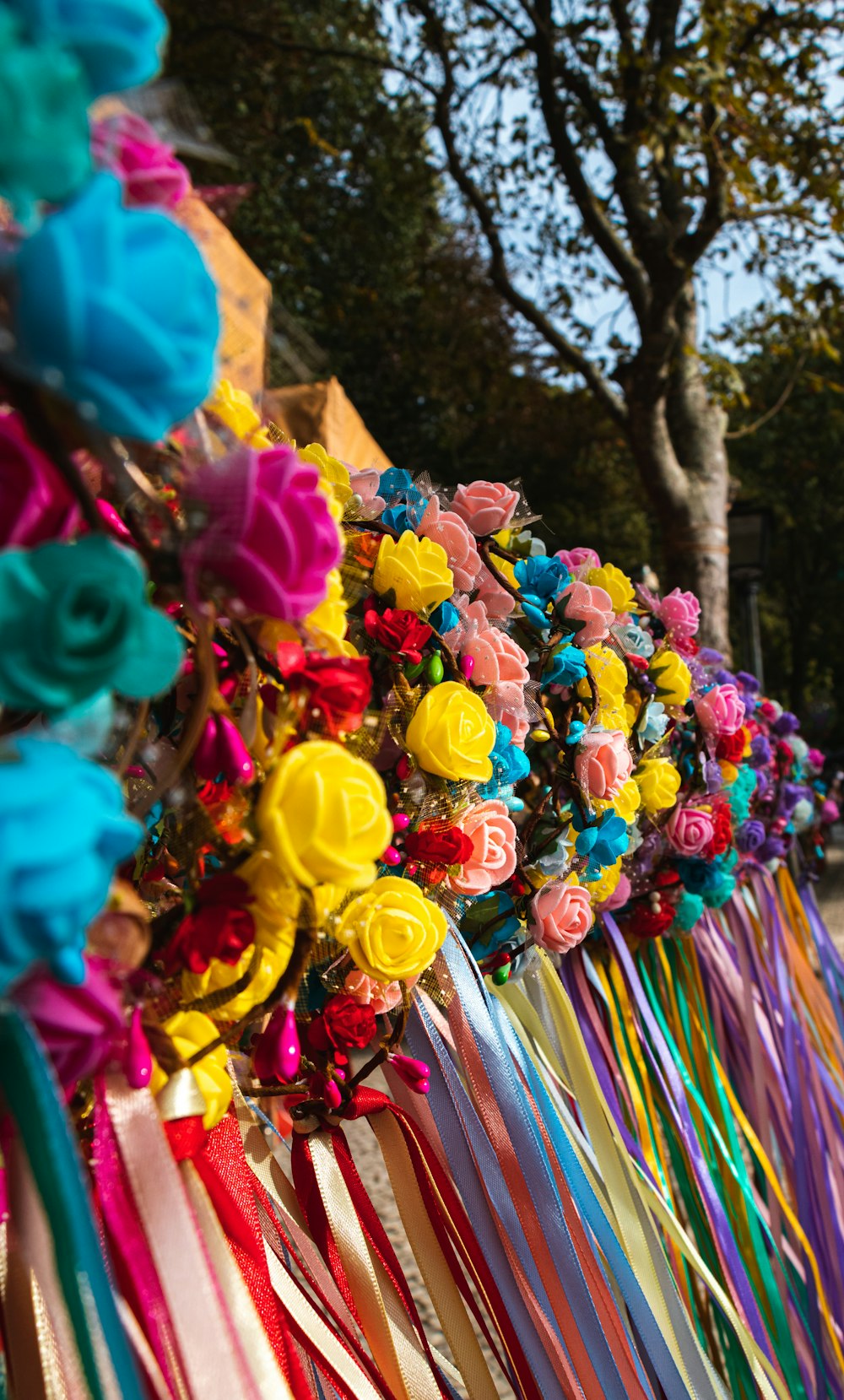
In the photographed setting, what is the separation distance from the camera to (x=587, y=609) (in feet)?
3.70

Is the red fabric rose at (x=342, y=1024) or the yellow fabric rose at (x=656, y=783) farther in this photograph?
the yellow fabric rose at (x=656, y=783)

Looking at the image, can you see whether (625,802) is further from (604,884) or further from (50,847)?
(50,847)

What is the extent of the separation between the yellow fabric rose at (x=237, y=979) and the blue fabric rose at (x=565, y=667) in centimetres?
55

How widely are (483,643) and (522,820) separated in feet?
0.95

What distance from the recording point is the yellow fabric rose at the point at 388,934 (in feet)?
2.36

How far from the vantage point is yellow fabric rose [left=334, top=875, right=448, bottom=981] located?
2.36ft

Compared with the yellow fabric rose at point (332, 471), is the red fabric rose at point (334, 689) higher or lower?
lower

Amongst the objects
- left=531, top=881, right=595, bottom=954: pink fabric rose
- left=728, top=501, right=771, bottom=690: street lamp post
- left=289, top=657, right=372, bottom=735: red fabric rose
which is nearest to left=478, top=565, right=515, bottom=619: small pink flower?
left=531, top=881, right=595, bottom=954: pink fabric rose

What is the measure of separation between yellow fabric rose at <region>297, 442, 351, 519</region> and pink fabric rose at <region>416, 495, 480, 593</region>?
84 millimetres

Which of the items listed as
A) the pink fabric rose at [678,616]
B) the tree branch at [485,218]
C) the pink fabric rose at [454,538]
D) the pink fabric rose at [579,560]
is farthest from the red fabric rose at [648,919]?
the tree branch at [485,218]

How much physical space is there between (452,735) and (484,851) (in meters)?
0.13

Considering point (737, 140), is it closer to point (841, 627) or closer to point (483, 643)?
point (483, 643)

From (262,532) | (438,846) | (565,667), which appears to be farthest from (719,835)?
(262,532)

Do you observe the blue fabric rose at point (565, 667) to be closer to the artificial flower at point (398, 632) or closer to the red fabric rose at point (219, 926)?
the artificial flower at point (398, 632)
